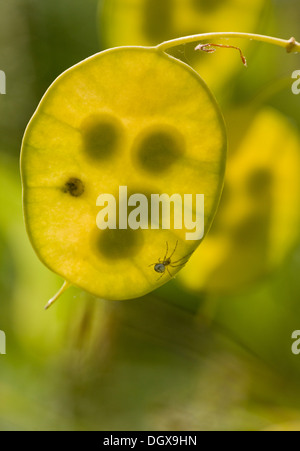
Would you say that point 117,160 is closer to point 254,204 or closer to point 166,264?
point 166,264

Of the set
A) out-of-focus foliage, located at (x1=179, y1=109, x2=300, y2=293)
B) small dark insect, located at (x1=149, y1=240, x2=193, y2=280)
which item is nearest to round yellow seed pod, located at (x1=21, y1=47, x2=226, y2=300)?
small dark insect, located at (x1=149, y1=240, x2=193, y2=280)

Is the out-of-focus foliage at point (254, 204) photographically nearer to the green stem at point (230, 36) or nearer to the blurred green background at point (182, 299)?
Answer: the blurred green background at point (182, 299)

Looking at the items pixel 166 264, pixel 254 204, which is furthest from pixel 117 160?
pixel 254 204

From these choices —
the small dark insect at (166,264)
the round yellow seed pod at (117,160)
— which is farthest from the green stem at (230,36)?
the small dark insect at (166,264)

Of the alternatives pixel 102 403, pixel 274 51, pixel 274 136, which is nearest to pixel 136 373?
pixel 102 403

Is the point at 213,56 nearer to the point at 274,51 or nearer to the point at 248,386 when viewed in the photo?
the point at 274,51

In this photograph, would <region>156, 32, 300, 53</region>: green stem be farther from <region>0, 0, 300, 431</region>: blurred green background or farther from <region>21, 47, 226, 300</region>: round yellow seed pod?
<region>0, 0, 300, 431</region>: blurred green background
